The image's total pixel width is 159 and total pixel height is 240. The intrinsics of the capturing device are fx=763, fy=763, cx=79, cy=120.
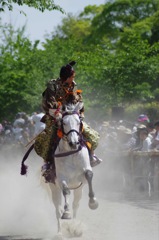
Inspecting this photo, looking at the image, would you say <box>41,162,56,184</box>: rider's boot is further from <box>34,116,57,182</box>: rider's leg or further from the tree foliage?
the tree foliage

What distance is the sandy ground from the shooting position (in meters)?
11.6

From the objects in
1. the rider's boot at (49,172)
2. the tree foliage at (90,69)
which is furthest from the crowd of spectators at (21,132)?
the rider's boot at (49,172)

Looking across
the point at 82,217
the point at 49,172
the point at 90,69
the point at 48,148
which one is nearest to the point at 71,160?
the point at 49,172

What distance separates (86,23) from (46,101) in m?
62.1

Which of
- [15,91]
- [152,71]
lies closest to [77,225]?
[152,71]

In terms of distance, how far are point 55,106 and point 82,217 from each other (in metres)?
3.06

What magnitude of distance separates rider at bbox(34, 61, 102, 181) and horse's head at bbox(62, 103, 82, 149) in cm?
14

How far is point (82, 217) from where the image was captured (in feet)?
45.3

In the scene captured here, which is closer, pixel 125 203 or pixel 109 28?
pixel 125 203

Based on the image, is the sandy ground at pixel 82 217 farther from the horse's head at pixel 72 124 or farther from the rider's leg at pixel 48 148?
the horse's head at pixel 72 124

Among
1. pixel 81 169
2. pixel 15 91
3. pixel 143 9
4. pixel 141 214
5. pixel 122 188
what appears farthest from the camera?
pixel 143 9

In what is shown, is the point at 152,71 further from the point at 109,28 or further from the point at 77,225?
the point at 109,28

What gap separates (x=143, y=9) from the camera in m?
59.6

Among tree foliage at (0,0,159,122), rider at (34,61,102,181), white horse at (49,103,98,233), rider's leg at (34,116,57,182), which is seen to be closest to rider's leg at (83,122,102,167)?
rider at (34,61,102,181)
